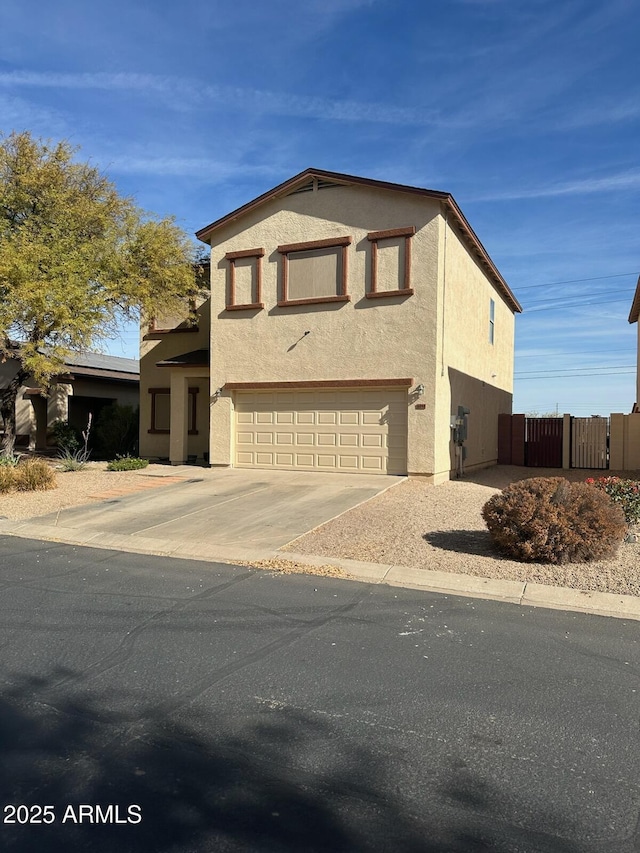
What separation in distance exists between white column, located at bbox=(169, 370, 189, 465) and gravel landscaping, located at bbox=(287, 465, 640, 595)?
831 cm

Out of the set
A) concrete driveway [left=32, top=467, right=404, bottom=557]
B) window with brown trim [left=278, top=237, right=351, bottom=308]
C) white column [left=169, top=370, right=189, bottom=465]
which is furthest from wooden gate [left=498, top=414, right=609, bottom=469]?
white column [left=169, top=370, right=189, bottom=465]

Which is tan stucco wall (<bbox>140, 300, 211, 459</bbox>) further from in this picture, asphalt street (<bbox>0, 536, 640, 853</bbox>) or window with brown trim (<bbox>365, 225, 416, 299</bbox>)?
asphalt street (<bbox>0, 536, 640, 853</bbox>)

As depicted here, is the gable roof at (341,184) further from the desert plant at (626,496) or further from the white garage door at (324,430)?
the desert plant at (626,496)

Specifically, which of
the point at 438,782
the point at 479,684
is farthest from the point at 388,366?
the point at 438,782

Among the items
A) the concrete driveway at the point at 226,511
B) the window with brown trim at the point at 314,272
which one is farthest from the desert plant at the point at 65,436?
the window with brown trim at the point at 314,272

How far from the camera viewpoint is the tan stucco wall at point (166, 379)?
20.0 meters

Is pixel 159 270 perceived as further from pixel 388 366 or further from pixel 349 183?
pixel 388 366

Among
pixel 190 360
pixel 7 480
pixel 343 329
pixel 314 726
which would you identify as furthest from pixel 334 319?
pixel 314 726

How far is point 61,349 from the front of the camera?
645 inches

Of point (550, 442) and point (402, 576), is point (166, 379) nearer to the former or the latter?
point (550, 442)

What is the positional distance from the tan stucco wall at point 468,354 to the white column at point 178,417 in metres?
8.20

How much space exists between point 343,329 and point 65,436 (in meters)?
13.0

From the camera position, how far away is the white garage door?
15.5 meters

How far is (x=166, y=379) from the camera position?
21.0m
